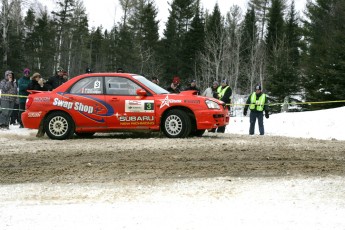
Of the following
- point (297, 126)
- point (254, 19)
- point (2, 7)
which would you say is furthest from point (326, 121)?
point (254, 19)

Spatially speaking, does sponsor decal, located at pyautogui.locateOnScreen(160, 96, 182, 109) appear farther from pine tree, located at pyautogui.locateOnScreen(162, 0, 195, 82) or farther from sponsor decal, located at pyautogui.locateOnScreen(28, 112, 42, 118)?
pine tree, located at pyautogui.locateOnScreen(162, 0, 195, 82)

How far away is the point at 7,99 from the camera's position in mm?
15031

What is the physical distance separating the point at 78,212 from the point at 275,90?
90.7ft

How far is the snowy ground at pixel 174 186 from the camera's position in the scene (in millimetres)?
4688

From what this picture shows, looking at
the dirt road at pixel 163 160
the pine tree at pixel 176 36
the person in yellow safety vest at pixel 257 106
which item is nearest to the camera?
the dirt road at pixel 163 160

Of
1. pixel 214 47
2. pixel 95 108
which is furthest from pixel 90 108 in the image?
pixel 214 47

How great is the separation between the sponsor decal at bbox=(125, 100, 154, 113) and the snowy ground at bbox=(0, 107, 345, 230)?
4.48ft

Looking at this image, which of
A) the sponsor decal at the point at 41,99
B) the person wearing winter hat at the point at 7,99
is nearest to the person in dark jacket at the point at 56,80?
the person wearing winter hat at the point at 7,99

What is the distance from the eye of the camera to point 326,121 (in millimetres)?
17984

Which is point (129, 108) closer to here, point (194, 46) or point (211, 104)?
point (211, 104)

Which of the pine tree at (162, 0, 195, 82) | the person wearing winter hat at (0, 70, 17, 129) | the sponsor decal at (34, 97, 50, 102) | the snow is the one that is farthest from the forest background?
the sponsor decal at (34, 97, 50, 102)

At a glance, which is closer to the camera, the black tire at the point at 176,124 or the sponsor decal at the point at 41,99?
the black tire at the point at 176,124

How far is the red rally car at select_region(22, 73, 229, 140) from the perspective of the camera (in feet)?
34.6

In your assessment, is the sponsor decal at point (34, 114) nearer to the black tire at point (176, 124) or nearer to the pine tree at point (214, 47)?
the black tire at point (176, 124)
